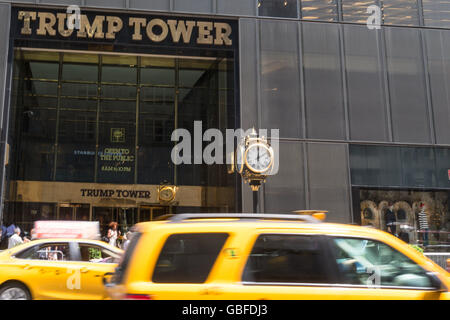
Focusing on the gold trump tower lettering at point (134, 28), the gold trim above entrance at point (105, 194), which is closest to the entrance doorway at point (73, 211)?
the gold trim above entrance at point (105, 194)

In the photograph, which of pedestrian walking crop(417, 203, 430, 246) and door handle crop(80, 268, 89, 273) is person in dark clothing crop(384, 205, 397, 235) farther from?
door handle crop(80, 268, 89, 273)

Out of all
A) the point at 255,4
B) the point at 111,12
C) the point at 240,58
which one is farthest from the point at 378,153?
the point at 111,12

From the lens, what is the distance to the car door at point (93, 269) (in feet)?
23.9

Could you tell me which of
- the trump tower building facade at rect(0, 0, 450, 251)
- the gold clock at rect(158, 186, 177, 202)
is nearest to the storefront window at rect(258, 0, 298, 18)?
the trump tower building facade at rect(0, 0, 450, 251)

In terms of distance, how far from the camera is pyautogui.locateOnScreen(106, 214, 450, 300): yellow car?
3.27 metres

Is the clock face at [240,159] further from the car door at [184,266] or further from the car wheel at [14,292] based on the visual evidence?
the car door at [184,266]

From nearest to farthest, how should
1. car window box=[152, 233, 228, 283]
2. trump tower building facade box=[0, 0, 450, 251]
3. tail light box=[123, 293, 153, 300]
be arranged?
1. tail light box=[123, 293, 153, 300]
2. car window box=[152, 233, 228, 283]
3. trump tower building facade box=[0, 0, 450, 251]

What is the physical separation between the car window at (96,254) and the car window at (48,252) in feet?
0.95

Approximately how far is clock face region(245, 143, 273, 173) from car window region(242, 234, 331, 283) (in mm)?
8915

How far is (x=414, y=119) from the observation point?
1527 cm

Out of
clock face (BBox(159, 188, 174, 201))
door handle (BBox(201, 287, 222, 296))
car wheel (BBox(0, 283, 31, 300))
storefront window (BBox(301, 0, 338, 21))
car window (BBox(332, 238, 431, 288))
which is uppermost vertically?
storefront window (BBox(301, 0, 338, 21))

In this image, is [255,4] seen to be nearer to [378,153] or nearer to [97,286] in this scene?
[378,153]

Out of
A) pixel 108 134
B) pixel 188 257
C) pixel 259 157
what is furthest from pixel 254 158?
pixel 108 134

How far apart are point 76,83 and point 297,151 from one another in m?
12.8
